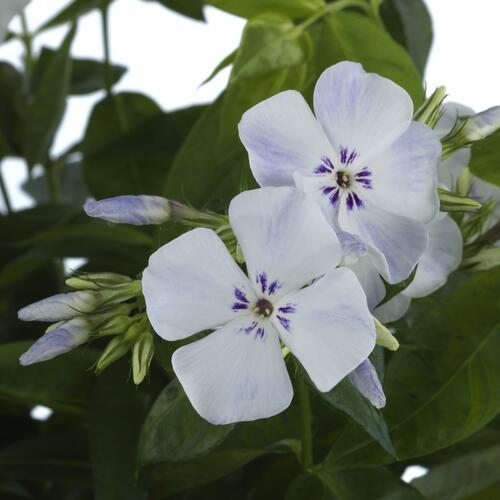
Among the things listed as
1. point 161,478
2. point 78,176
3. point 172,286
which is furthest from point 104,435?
point 78,176

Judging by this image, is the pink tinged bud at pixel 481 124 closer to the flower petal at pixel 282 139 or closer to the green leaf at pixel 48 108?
the flower petal at pixel 282 139

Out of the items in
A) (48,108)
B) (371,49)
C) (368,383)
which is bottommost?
(368,383)

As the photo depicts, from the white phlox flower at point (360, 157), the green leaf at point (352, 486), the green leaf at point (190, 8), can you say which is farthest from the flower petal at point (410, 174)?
the green leaf at point (190, 8)

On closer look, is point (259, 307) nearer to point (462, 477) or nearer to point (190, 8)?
point (462, 477)

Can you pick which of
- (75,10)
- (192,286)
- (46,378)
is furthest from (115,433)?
(75,10)

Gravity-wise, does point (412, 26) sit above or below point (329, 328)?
above

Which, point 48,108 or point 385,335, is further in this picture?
point 48,108

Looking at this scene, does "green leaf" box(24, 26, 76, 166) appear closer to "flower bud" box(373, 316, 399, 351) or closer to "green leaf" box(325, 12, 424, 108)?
"green leaf" box(325, 12, 424, 108)

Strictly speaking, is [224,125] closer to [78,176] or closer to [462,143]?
[462,143]
